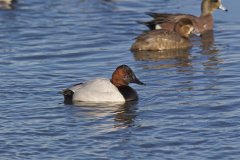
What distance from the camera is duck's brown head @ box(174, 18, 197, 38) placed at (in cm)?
1756

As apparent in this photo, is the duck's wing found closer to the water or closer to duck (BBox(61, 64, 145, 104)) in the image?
the water

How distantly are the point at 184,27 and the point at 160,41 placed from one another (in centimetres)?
77

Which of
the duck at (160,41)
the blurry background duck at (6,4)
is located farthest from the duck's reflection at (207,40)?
the blurry background duck at (6,4)

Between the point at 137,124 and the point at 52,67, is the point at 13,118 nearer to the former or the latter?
the point at 137,124

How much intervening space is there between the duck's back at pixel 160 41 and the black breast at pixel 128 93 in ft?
12.6

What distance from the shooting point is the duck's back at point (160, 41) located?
668 inches

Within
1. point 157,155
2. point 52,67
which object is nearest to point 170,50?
point 52,67

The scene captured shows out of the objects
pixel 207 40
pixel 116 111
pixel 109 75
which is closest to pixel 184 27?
pixel 207 40

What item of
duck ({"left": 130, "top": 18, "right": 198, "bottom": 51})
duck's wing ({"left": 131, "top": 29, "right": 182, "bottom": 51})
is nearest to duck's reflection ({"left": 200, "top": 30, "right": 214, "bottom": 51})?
duck ({"left": 130, "top": 18, "right": 198, "bottom": 51})

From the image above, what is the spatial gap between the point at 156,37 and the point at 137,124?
17.9 ft

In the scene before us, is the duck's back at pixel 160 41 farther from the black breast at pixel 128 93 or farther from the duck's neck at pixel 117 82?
the black breast at pixel 128 93

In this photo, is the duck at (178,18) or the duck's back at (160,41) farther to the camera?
the duck at (178,18)

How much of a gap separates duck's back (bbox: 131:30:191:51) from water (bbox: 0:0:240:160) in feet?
0.87

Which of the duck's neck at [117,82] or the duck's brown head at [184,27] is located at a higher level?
the duck's brown head at [184,27]
